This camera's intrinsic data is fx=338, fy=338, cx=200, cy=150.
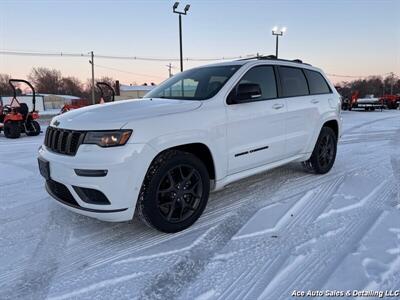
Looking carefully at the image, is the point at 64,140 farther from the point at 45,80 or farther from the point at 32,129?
the point at 45,80

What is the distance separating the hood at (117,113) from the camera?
3059 millimetres

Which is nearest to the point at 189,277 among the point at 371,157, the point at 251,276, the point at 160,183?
the point at 251,276

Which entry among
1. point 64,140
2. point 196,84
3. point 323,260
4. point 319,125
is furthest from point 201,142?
point 319,125

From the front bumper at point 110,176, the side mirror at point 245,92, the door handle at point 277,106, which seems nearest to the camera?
the front bumper at point 110,176

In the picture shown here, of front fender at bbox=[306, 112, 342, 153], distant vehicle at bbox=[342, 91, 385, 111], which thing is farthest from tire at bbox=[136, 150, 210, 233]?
distant vehicle at bbox=[342, 91, 385, 111]

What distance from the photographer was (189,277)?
8.79ft

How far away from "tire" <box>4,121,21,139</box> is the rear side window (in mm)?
10038

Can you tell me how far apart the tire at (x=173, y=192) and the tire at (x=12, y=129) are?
9.98m

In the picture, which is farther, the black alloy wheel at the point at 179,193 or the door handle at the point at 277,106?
the door handle at the point at 277,106

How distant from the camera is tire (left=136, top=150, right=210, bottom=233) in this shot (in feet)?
10.5

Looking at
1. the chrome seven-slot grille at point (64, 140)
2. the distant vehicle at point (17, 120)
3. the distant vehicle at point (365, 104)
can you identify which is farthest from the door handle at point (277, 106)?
the distant vehicle at point (365, 104)

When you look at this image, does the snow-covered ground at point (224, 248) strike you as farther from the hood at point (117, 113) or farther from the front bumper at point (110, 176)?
the hood at point (117, 113)

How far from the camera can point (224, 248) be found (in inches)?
123

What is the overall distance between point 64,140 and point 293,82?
3.29 meters
